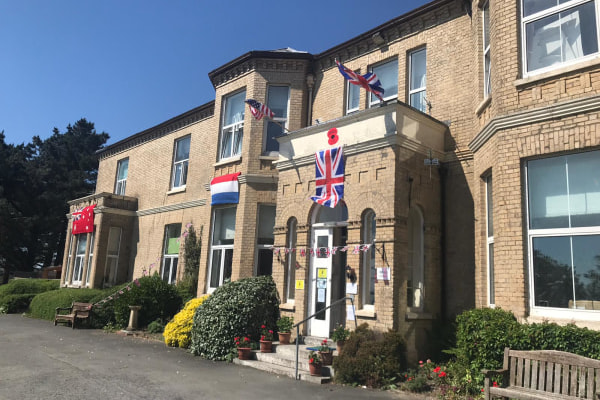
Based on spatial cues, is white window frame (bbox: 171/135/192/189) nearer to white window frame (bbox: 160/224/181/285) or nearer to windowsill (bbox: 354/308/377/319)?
white window frame (bbox: 160/224/181/285)

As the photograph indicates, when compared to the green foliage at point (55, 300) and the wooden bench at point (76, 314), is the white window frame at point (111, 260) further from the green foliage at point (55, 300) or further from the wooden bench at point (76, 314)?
the wooden bench at point (76, 314)

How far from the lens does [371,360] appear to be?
8.27 meters

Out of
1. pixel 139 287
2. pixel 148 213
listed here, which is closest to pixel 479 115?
pixel 139 287

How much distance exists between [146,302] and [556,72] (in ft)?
43.9

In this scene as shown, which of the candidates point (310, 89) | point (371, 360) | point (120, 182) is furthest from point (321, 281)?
point (120, 182)

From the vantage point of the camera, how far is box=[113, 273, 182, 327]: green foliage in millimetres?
15273

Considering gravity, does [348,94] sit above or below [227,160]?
above

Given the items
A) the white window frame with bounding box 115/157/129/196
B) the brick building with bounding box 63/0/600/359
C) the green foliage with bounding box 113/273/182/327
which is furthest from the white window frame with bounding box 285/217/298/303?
the white window frame with bounding box 115/157/129/196

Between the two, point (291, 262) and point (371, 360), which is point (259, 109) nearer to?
point (291, 262)

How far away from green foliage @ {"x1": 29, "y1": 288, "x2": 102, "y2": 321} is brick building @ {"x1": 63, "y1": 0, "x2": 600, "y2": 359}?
513 centimetres

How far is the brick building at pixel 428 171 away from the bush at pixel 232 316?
1.58ft

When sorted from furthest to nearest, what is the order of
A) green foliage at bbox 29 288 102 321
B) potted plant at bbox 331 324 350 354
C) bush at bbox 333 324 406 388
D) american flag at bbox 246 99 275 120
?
green foliage at bbox 29 288 102 321 < american flag at bbox 246 99 275 120 < potted plant at bbox 331 324 350 354 < bush at bbox 333 324 406 388

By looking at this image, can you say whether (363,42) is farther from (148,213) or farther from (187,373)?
(148,213)

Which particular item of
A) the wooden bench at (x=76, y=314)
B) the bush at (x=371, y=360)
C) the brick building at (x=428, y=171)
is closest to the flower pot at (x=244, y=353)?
the brick building at (x=428, y=171)
